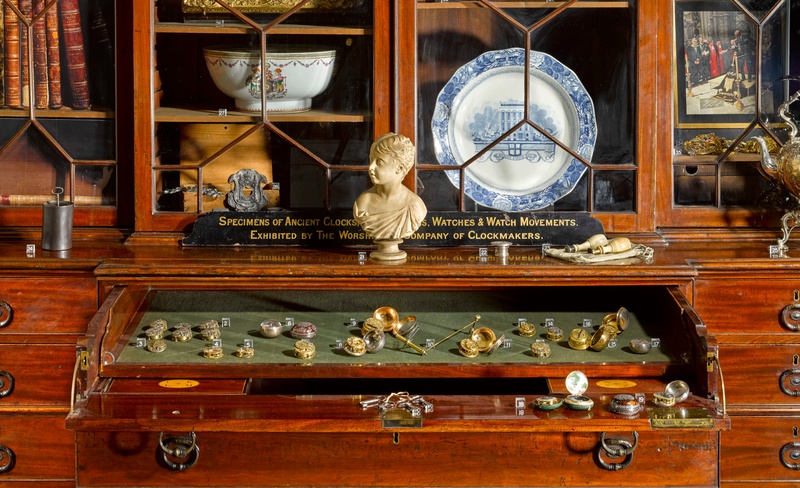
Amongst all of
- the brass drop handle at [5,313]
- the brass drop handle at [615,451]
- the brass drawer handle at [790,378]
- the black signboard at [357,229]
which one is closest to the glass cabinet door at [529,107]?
the black signboard at [357,229]

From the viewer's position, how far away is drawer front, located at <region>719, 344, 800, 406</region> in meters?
3.38

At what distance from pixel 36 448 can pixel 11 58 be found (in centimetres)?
119

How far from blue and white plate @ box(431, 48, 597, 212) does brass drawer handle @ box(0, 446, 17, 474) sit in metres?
1.48

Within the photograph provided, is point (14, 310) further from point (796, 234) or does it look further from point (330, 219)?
point (796, 234)

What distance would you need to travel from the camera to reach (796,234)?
377cm

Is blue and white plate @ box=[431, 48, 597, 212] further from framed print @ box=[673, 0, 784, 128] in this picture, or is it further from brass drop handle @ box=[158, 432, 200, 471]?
brass drop handle @ box=[158, 432, 200, 471]

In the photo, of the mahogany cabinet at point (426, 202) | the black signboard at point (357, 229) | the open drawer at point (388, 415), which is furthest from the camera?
the black signboard at point (357, 229)

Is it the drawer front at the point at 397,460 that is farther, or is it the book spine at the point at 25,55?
the book spine at the point at 25,55

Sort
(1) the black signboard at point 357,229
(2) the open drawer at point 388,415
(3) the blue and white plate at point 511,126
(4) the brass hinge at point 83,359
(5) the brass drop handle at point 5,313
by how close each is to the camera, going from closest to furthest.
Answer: (2) the open drawer at point 388,415 < (4) the brass hinge at point 83,359 < (5) the brass drop handle at point 5,313 < (1) the black signboard at point 357,229 < (3) the blue and white plate at point 511,126

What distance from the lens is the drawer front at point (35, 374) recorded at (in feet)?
11.0

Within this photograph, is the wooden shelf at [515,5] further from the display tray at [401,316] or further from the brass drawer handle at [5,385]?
the brass drawer handle at [5,385]

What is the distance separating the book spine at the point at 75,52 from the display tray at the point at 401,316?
687 millimetres

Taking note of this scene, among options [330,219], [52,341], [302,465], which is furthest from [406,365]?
[52,341]

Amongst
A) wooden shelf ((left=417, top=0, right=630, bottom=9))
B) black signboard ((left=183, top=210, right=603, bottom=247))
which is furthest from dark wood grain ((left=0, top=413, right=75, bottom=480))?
wooden shelf ((left=417, top=0, right=630, bottom=9))
